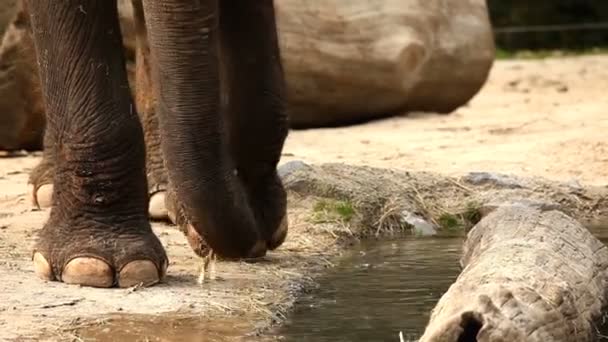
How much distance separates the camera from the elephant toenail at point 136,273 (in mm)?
4312

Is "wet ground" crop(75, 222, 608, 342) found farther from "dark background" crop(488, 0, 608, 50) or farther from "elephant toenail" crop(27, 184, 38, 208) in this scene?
"dark background" crop(488, 0, 608, 50)

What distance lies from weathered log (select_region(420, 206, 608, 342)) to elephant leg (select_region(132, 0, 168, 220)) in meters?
1.53

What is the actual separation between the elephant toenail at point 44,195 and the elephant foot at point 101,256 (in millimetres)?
1437

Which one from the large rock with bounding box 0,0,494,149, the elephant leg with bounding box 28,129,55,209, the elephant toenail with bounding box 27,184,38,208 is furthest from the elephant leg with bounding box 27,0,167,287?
the large rock with bounding box 0,0,494,149

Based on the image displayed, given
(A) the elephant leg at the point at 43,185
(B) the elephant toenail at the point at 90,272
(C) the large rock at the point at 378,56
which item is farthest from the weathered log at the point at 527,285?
(C) the large rock at the point at 378,56

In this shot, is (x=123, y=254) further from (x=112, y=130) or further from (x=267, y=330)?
(x=267, y=330)

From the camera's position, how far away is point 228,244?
13.6ft

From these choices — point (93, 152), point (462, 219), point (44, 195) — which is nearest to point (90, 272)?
point (93, 152)

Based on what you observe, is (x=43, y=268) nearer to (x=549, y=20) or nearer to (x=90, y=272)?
(x=90, y=272)

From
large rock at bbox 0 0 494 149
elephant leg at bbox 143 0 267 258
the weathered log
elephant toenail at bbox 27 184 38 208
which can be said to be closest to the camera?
the weathered log

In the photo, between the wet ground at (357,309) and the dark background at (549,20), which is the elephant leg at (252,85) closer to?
the wet ground at (357,309)

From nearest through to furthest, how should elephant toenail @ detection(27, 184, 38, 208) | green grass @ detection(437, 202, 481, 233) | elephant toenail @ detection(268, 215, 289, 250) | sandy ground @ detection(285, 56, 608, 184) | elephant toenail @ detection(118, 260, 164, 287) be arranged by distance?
elephant toenail @ detection(118, 260, 164, 287)
elephant toenail @ detection(268, 215, 289, 250)
green grass @ detection(437, 202, 481, 233)
elephant toenail @ detection(27, 184, 38, 208)
sandy ground @ detection(285, 56, 608, 184)

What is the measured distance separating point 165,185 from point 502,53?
11.8 meters

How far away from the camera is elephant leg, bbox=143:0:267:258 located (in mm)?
3785
